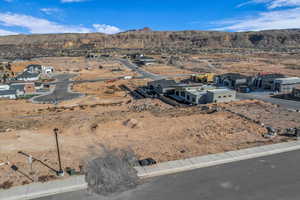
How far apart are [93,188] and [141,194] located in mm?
3479

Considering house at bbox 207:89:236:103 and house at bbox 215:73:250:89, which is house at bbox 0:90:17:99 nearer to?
house at bbox 207:89:236:103

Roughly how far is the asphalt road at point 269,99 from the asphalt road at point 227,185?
27.7 m

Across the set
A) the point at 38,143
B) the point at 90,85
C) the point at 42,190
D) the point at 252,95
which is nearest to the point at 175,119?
the point at 38,143

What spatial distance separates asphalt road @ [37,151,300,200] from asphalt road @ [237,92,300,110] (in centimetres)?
2766

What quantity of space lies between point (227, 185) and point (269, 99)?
38197mm

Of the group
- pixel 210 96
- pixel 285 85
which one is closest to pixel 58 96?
pixel 210 96

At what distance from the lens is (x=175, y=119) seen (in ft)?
105

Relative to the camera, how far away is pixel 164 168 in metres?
17.1

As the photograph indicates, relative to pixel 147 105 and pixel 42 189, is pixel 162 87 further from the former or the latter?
pixel 42 189

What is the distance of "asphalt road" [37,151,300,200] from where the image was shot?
13953 millimetres

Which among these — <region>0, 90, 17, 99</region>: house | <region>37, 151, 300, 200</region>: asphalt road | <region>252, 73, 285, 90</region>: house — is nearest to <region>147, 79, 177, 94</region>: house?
<region>252, 73, 285, 90</region>: house

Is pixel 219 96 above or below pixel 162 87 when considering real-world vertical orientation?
below

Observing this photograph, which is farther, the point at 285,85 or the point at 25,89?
the point at 25,89

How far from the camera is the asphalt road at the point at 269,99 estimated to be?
40.8m
